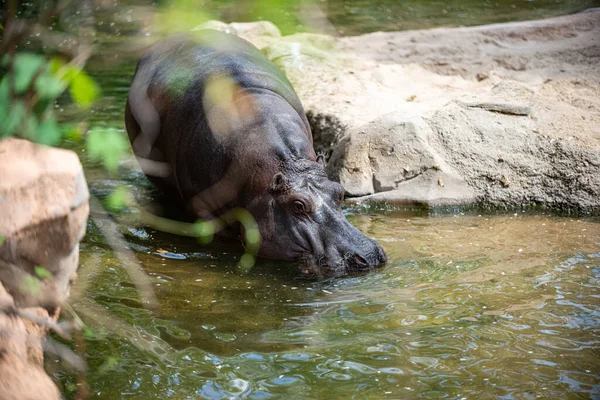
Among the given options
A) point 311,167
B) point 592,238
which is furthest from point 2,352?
point 592,238

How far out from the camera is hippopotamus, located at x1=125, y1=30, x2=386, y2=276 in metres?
5.05

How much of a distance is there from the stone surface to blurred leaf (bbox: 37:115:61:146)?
411cm

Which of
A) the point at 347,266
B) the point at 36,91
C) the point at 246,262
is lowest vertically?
the point at 246,262

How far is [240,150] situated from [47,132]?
3.35m

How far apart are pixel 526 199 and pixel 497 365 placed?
2.89 metres

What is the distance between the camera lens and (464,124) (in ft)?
21.7

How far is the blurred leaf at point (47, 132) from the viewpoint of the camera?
81.5 inches

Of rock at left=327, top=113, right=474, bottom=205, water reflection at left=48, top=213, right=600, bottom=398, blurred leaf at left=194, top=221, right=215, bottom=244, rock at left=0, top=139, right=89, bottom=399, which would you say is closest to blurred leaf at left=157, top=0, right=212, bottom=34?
rock at left=0, top=139, right=89, bottom=399

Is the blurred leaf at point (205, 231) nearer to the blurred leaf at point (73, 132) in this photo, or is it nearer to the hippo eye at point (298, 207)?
the hippo eye at point (298, 207)

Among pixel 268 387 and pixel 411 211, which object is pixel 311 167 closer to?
pixel 411 211

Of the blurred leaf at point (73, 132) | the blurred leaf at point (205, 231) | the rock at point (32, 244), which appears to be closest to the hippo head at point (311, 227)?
the blurred leaf at point (205, 231)

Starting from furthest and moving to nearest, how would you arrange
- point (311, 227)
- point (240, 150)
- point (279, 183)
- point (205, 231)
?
point (205, 231) → point (240, 150) → point (279, 183) → point (311, 227)

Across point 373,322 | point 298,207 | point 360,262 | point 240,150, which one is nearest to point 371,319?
point 373,322

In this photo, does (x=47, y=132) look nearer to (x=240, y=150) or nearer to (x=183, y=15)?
(x=183, y=15)
